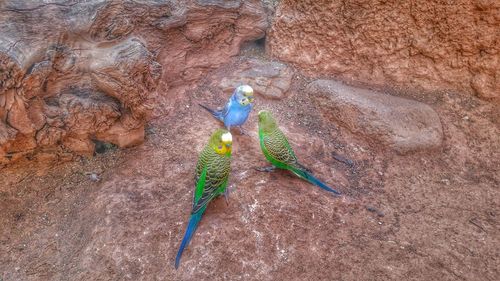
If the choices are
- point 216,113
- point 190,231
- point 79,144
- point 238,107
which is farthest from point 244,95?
point 79,144

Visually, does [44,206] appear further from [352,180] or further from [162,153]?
[352,180]

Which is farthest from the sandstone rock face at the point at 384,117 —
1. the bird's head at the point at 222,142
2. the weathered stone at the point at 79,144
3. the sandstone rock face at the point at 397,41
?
the weathered stone at the point at 79,144

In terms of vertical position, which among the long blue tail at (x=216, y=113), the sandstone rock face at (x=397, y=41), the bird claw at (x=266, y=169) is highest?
the sandstone rock face at (x=397, y=41)

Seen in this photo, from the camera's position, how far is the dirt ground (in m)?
2.61

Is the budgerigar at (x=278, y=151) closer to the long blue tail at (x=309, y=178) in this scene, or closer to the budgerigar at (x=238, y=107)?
the long blue tail at (x=309, y=178)

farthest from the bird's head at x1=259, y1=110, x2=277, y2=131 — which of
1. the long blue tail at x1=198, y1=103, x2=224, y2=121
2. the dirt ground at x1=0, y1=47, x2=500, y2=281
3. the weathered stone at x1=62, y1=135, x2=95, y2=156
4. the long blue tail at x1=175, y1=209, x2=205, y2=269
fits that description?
the weathered stone at x1=62, y1=135, x2=95, y2=156

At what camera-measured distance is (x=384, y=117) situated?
3795 millimetres

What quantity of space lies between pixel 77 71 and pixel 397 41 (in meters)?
3.14

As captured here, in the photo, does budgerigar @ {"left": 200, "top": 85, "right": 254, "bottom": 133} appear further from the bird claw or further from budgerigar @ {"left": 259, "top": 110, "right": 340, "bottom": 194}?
the bird claw

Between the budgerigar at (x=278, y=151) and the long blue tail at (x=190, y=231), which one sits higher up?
the budgerigar at (x=278, y=151)

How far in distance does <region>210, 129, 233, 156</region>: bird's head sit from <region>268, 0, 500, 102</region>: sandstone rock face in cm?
202

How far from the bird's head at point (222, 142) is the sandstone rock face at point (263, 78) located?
4.80 ft

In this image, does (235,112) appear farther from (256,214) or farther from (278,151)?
(256,214)

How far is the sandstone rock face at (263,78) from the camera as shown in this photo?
418 cm
